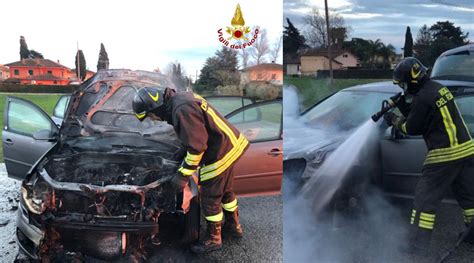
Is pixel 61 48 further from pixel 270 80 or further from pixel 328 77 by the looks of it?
pixel 328 77

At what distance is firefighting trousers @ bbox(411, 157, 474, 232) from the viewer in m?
1.81

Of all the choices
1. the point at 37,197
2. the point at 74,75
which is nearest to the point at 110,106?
the point at 74,75

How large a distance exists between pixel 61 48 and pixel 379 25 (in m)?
1.50

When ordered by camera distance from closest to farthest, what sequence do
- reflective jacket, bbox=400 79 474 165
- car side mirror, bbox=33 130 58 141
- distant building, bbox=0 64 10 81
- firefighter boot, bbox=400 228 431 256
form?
reflective jacket, bbox=400 79 474 165 < firefighter boot, bbox=400 228 431 256 < distant building, bbox=0 64 10 81 < car side mirror, bbox=33 130 58 141

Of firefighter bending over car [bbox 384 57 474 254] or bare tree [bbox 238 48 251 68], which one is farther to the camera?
bare tree [bbox 238 48 251 68]

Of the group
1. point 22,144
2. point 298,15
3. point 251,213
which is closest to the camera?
point 298,15

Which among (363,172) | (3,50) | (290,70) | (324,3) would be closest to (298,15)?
(324,3)

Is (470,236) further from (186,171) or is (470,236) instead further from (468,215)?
(186,171)

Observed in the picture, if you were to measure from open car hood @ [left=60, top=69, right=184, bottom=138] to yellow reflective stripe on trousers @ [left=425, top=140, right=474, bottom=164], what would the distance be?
120 centimetres

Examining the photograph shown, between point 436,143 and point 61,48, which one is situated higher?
point 61,48

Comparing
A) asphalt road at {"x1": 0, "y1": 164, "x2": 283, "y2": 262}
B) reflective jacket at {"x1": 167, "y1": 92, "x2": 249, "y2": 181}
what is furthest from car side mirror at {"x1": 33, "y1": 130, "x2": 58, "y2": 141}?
reflective jacket at {"x1": 167, "y1": 92, "x2": 249, "y2": 181}

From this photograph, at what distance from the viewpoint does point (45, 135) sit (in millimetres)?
2094

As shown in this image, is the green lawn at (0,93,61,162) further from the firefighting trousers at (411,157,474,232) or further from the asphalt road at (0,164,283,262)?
the firefighting trousers at (411,157,474,232)

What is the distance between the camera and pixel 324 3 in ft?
5.71
